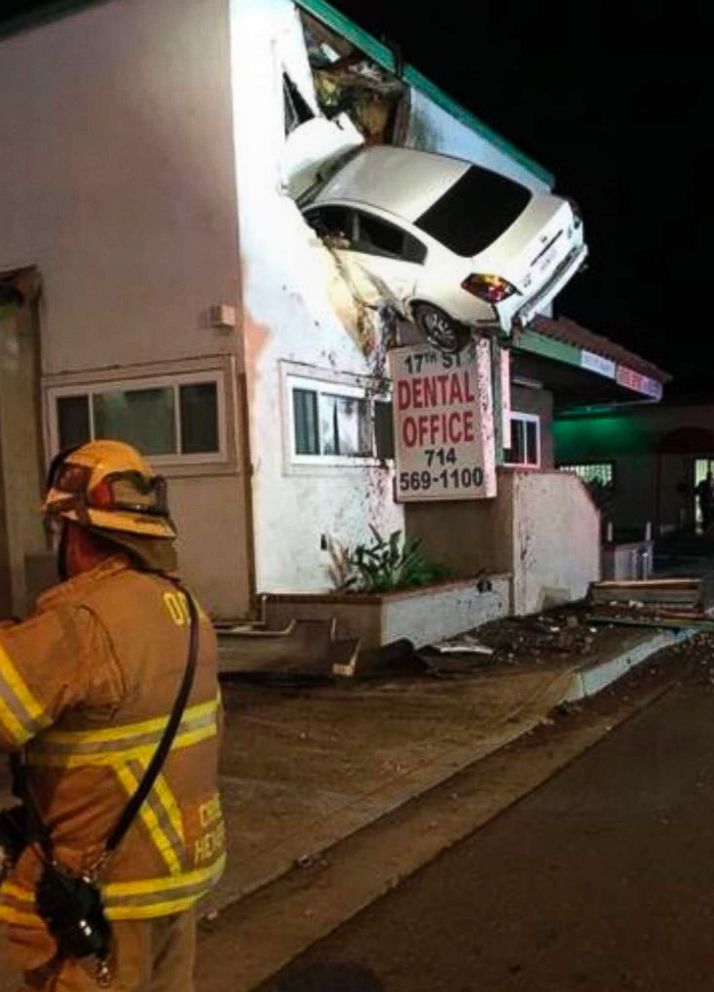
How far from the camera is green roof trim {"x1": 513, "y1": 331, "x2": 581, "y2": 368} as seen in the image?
12.5 m

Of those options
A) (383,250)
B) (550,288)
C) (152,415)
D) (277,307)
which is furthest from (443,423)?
(152,415)

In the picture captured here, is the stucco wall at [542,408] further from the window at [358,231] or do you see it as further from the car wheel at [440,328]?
the window at [358,231]

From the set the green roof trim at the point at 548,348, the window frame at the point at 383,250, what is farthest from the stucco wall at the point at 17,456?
the green roof trim at the point at 548,348

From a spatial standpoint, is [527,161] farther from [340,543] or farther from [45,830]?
[45,830]

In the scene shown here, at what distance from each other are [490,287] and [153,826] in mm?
8339

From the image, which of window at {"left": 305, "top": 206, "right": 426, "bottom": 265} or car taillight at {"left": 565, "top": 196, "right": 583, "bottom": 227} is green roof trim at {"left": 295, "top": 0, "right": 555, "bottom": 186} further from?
car taillight at {"left": 565, "top": 196, "right": 583, "bottom": 227}

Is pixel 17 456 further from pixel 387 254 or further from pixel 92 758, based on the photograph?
pixel 92 758

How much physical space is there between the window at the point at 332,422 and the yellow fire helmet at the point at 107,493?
7.78 m

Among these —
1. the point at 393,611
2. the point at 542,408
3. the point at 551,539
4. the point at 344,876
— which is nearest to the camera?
the point at 344,876

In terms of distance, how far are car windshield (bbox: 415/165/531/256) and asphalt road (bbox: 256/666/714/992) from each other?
5874 millimetres

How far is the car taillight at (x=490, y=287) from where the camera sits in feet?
32.5

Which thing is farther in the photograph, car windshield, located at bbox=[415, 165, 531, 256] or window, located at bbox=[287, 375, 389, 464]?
window, located at bbox=[287, 375, 389, 464]

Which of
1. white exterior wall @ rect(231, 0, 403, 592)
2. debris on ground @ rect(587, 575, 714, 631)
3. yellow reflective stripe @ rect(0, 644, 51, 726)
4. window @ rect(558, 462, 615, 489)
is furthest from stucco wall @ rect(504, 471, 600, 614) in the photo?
window @ rect(558, 462, 615, 489)

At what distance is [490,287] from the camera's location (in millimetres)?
9891
